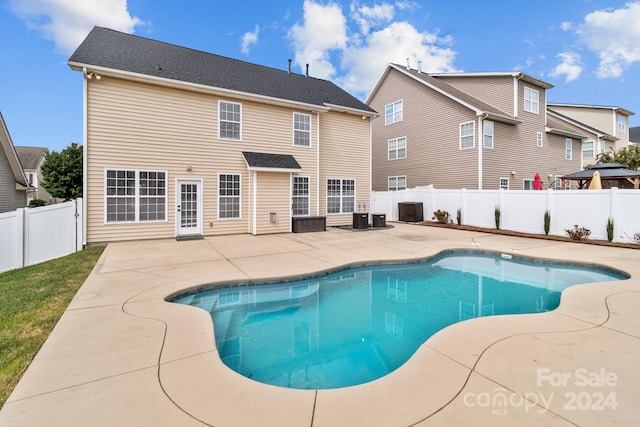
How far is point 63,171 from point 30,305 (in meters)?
17.9

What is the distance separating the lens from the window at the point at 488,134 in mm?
15312

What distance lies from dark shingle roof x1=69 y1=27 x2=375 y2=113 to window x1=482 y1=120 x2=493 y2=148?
6136 millimetres

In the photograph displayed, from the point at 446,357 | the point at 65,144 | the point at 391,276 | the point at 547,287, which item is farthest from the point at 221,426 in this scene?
the point at 65,144

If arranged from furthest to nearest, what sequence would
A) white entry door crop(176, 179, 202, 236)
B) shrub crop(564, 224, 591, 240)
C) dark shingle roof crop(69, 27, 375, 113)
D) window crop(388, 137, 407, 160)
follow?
window crop(388, 137, 407, 160)
white entry door crop(176, 179, 202, 236)
shrub crop(564, 224, 591, 240)
dark shingle roof crop(69, 27, 375, 113)

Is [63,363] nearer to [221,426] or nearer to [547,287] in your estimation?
[221,426]

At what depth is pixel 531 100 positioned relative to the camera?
17.6 metres

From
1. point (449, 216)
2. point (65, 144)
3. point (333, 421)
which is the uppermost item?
point (65, 144)

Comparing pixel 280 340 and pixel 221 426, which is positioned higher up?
pixel 221 426

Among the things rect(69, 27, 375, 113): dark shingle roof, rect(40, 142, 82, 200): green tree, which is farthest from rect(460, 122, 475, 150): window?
rect(40, 142, 82, 200): green tree

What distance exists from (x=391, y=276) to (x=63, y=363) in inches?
225

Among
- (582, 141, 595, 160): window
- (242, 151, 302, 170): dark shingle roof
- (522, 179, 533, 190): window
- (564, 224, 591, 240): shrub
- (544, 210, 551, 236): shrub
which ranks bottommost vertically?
(564, 224, 591, 240): shrub

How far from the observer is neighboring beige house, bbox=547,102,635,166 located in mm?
23344

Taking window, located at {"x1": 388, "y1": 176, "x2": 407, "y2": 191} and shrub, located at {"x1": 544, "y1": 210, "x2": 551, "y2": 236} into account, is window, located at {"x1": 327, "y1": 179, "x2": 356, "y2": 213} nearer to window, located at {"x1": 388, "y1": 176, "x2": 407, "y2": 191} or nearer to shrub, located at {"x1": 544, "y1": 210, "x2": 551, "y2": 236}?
window, located at {"x1": 388, "y1": 176, "x2": 407, "y2": 191}

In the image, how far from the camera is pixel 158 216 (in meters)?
10.3
